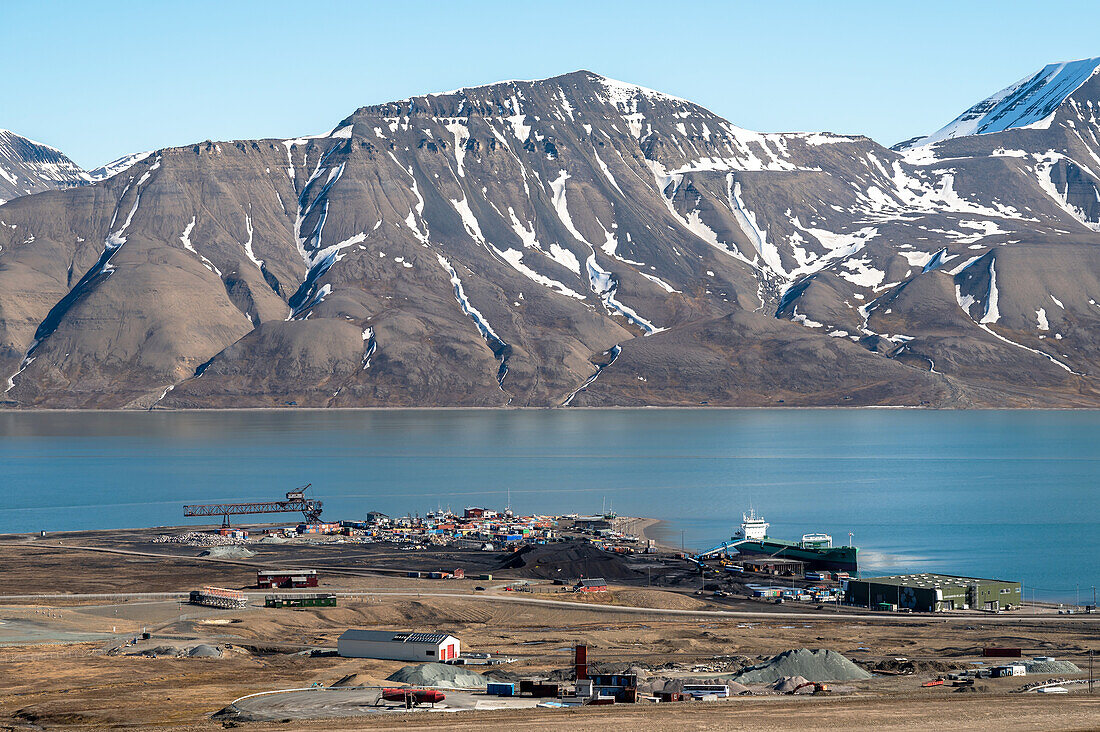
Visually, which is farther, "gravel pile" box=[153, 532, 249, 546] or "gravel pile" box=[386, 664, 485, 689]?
"gravel pile" box=[153, 532, 249, 546]

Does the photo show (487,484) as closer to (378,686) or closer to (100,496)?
(100,496)

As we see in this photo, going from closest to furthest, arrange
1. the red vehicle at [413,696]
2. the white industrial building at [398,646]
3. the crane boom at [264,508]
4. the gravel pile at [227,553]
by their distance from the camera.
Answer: the red vehicle at [413,696], the white industrial building at [398,646], the gravel pile at [227,553], the crane boom at [264,508]

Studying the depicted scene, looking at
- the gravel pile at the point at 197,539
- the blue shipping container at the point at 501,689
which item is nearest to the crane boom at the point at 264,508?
the gravel pile at the point at 197,539

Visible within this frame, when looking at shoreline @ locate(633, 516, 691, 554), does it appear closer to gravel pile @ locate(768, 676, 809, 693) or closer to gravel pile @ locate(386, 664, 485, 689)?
gravel pile @ locate(768, 676, 809, 693)

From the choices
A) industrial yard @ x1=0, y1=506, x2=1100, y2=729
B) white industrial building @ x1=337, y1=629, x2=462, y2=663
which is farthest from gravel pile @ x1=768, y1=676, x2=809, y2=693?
white industrial building @ x1=337, y1=629, x2=462, y2=663

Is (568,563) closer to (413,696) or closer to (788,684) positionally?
(788,684)

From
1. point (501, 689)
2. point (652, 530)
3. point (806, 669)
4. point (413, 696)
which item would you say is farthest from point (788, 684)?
point (652, 530)

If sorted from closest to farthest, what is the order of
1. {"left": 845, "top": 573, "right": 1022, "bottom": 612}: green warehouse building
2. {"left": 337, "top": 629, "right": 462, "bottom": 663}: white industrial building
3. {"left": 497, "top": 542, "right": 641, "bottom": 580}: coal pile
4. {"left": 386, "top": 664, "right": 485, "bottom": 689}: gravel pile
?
{"left": 386, "top": 664, "right": 485, "bottom": 689}: gravel pile < {"left": 337, "top": 629, "right": 462, "bottom": 663}: white industrial building < {"left": 845, "top": 573, "right": 1022, "bottom": 612}: green warehouse building < {"left": 497, "top": 542, "right": 641, "bottom": 580}: coal pile

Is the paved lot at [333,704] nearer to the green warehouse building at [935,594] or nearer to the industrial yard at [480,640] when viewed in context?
the industrial yard at [480,640]
